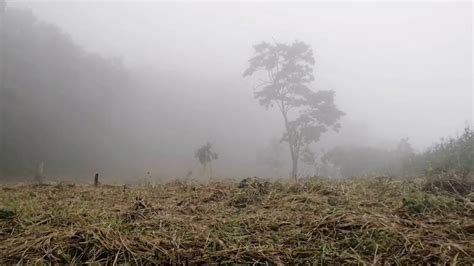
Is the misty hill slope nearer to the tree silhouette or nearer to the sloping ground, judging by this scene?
the tree silhouette

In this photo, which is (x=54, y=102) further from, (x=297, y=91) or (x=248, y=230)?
(x=248, y=230)

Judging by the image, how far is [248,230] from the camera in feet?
7.75

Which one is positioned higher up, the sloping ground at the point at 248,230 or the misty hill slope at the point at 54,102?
the misty hill slope at the point at 54,102

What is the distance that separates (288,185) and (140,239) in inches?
79.8

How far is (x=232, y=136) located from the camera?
144 ft

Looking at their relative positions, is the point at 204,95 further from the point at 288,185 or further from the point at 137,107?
the point at 288,185

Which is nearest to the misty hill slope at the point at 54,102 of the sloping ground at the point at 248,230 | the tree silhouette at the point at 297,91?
the tree silhouette at the point at 297,91

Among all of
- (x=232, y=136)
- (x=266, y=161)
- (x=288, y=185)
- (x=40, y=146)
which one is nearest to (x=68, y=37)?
(x=40, y=146)

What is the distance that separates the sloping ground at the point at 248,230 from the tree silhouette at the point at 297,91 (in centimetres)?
2111

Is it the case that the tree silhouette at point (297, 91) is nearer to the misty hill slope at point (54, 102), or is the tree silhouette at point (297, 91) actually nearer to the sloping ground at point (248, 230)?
the misty hill slope at point (54, 102)

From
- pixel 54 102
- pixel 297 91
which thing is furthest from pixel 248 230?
pixel 54 102

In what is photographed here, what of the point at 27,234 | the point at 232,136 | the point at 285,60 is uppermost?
the point at 285,60

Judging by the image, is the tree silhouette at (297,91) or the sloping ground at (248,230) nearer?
the sloping ground at (248,230)

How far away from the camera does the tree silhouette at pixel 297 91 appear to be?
24359mm
